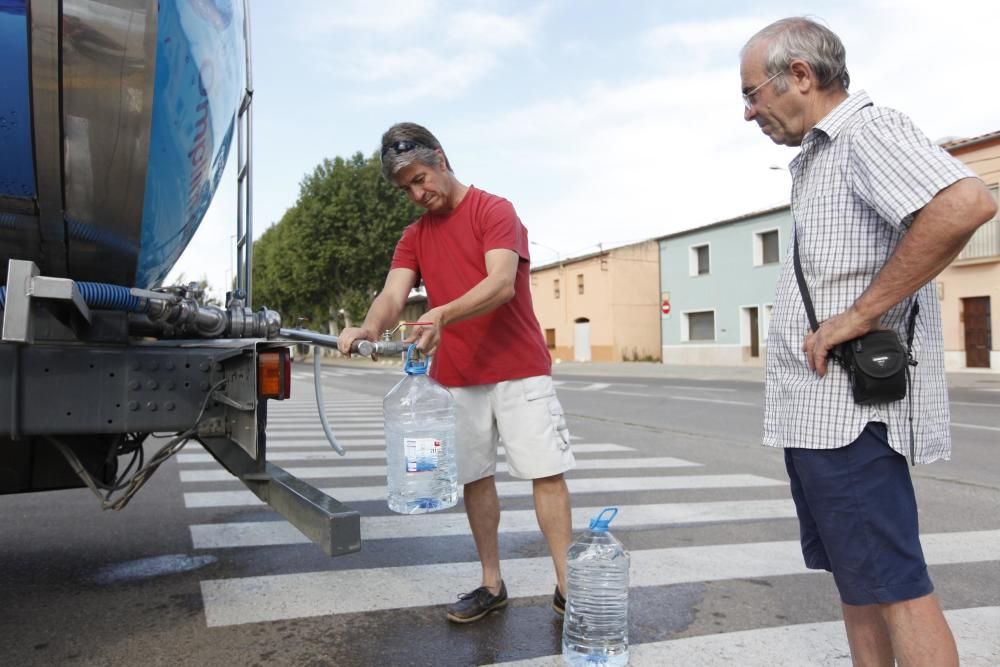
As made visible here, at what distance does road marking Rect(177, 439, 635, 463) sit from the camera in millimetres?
7977

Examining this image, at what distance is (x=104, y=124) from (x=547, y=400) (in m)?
1.85

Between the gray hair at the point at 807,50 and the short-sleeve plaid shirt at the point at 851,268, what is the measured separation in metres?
0.09

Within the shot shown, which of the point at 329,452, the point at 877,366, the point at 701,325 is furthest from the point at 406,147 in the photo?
the point at 701,325

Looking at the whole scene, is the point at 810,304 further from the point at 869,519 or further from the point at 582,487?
the point at 582,487

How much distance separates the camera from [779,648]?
2.96 meters

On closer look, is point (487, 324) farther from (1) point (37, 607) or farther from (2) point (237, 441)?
(1) point (37, 607)

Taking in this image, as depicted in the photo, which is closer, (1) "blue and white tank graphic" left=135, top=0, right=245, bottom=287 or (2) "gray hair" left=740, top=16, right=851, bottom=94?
(2) "gray hair" left=740, top=16, right=851, bottom=94

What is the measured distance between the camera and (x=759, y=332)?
3123cm

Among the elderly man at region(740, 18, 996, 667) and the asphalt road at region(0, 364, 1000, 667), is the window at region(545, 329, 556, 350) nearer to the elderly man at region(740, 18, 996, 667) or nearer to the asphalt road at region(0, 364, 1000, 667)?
the asphalt road at region(0, 364, 1000, 667)

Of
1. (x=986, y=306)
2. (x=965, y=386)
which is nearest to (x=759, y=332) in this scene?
(x=986, y=306)

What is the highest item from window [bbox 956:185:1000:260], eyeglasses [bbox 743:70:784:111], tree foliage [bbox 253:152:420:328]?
tree foliage [bbox 253:152:420:328]

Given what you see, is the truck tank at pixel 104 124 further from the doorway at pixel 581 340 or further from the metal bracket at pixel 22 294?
the doorway at pixel 581 340

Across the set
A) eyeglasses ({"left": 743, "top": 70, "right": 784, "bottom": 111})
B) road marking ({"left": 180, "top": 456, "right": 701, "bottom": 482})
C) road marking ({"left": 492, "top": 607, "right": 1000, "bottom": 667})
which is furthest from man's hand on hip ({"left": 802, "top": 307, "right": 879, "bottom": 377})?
road marking ({"left": 180, "top": 456, "right": 701, "bottom": 482})

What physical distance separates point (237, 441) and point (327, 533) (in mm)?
702
